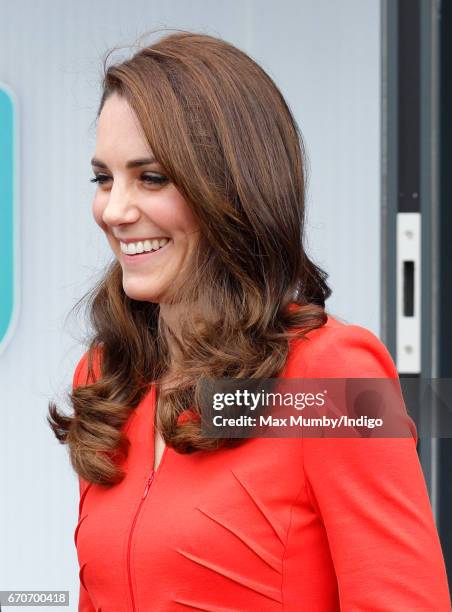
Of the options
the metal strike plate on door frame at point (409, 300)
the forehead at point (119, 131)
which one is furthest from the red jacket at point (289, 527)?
the metal strike plate on door frame at point (409, 300)

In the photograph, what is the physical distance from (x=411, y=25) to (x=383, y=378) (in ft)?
4.30

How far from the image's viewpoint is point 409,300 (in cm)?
228

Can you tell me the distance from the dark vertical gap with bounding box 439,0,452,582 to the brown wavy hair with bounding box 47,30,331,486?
100 cm

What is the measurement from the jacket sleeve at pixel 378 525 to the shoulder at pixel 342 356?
8 centimetres

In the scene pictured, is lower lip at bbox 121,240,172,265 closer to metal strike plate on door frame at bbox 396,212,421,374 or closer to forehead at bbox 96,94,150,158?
forehead at bbox 96,94,150,158

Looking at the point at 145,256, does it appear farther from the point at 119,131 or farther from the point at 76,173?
the point at 76,173

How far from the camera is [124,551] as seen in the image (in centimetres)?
123

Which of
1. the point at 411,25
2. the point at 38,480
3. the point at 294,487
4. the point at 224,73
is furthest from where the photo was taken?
the point at 38,480

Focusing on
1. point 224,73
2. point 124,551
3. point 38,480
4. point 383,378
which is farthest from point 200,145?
point 38,480

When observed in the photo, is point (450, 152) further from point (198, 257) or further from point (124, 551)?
point (124, 551)

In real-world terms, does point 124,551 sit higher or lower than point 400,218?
lower

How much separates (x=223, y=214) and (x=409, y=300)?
109 centimetres

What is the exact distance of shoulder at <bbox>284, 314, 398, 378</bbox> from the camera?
3.82 ft

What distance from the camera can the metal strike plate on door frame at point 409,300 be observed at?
2266mm
